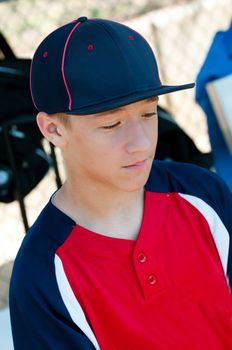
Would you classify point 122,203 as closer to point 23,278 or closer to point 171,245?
point 171,245

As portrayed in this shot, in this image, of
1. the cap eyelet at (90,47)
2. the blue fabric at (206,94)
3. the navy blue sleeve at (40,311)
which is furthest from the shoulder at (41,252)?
the blue fabric at (206,94)

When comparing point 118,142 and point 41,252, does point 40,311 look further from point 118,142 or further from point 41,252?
→ point 118,142

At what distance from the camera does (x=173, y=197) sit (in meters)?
1.21

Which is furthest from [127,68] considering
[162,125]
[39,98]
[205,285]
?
[162,125]

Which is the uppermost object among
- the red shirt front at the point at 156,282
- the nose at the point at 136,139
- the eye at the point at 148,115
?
the eye at the point at 148,115

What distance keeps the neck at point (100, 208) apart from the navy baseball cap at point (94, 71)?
0.50ft

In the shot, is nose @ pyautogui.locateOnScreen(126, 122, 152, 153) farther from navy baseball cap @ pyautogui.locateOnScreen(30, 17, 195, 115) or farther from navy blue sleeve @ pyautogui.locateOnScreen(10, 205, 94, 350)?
navy blue sleeve @ pyautogui.locateOnScreen(10, 205, 94, 350)

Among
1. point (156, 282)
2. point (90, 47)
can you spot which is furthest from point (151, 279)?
point (90, 47)

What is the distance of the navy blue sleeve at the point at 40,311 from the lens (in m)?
1.07

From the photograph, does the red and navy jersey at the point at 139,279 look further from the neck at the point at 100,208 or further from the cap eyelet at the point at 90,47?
the cap eyelet at the point at 90,47

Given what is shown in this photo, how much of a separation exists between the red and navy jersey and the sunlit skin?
0.11ft

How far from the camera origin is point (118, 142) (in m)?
1.04

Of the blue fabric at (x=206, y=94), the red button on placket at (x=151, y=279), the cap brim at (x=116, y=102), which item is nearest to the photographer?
the cap brim at (x=116, y=102)

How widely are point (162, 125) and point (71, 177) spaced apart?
1.07 meters
